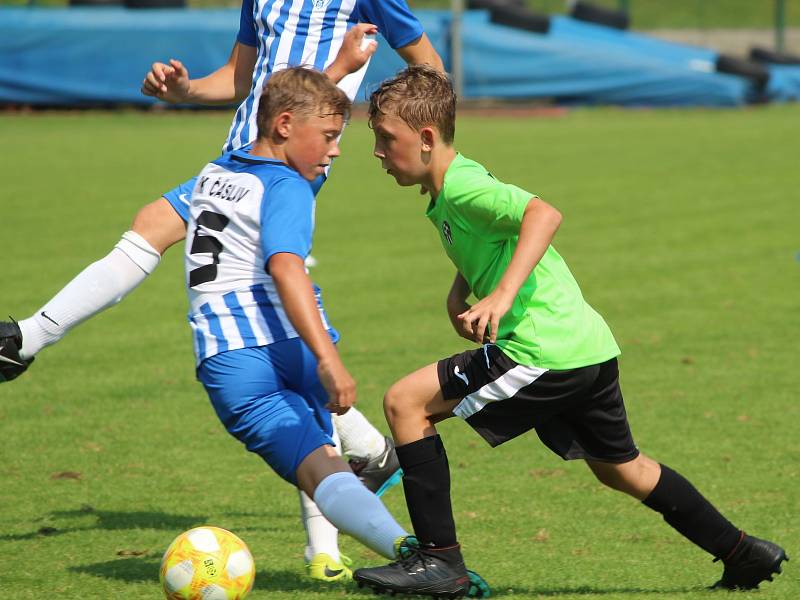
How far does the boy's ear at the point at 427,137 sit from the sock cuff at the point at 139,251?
131 cm

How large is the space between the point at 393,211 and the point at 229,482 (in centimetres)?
854

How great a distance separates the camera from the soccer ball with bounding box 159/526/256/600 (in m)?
3.57

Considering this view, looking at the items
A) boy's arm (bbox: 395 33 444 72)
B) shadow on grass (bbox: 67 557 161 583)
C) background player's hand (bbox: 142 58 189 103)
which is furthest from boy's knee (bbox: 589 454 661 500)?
background player's hand (bbox: 142 58 189 103)

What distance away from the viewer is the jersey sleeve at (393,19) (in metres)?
4.95

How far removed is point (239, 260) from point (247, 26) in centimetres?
178

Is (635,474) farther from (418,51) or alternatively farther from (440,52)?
(440,52)

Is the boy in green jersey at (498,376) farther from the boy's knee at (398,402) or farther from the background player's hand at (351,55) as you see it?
the background player's hand at (351,55)

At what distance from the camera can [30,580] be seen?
3.99 metres

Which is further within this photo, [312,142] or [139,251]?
[139,251]

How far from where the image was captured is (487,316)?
337cm

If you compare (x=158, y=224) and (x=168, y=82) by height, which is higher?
(x=168, y=82)

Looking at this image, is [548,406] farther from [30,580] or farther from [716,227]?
[716,227]

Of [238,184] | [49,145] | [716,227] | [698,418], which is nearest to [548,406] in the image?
[238,184]

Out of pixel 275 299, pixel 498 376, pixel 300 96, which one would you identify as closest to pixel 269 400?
pixel 275 299
